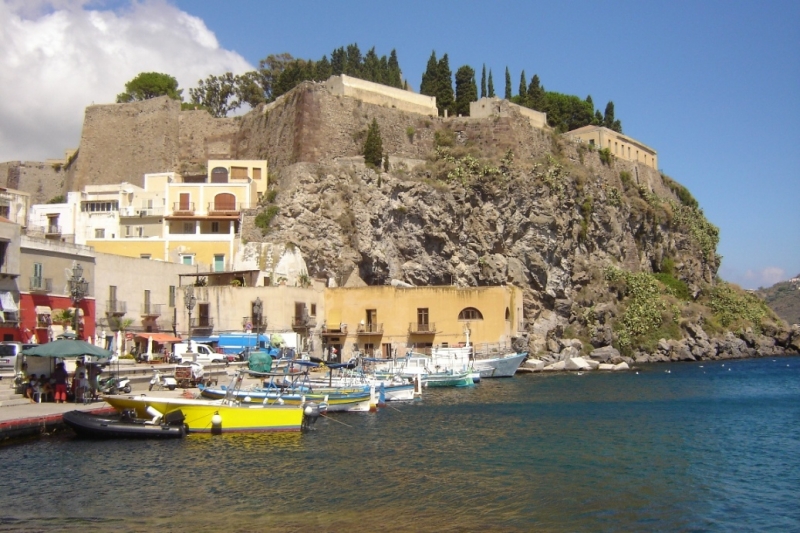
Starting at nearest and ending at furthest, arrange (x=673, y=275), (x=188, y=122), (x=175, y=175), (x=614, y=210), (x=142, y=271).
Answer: (x=142, y=271)
(x=175, y=175)
(x=188, y=122)
(x=614, y=210)
(x=673, y=275)

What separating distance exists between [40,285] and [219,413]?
529 inches

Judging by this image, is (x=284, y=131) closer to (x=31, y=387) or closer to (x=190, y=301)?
(x=190, y=301)

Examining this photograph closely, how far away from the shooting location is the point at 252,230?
47.0 meters

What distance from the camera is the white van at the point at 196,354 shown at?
33469mm

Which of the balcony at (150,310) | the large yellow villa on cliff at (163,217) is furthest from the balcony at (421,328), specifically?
the balcony at (150,310)

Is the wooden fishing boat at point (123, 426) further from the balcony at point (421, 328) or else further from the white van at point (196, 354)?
the balcony at point (421, 328)

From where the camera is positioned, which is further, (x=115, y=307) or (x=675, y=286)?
(x=675, y=286)

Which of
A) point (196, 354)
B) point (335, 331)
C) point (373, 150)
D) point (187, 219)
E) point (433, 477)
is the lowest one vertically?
point (433, 477)

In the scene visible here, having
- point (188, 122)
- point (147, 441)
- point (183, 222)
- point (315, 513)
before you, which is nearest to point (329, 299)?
point (183, 222)

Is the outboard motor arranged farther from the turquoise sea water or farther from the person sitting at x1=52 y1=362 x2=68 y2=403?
the person sitting at x1=52 y1=362 x2=68 y2=403

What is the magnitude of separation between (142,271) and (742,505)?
31.3 m

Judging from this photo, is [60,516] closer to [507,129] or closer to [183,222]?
[183,222]

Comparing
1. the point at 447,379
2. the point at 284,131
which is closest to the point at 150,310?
the point at 447,379

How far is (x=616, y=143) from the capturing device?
73125mm
